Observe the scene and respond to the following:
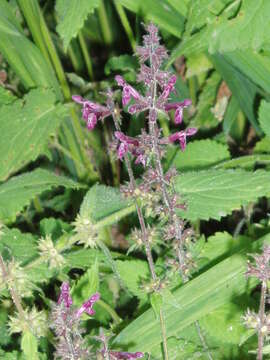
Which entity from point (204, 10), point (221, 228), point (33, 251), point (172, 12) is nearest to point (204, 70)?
point (172, 12)

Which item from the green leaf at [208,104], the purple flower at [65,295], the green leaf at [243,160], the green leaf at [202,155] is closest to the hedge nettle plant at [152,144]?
→ the purple flower at [65,295]

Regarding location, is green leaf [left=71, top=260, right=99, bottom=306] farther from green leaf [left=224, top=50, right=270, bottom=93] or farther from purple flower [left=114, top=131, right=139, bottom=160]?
green leaf [left=224, top=50, right=270, bottom=93]

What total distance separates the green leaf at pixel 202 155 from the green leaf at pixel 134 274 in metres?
0.39

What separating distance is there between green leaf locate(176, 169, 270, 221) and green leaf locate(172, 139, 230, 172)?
28 centimetres

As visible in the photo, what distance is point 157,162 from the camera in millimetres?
1234

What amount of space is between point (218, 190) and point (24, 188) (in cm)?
50

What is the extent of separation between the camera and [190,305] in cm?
149

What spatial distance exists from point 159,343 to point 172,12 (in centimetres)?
98

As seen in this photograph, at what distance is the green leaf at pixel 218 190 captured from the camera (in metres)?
1.54

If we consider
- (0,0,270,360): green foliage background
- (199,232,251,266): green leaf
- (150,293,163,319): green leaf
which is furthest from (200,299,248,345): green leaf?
(150,293,163,319): green leaf

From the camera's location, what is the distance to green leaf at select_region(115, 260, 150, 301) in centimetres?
161

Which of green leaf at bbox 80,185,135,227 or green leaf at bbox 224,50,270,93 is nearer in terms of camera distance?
green leaf at bbox 80,185,135,227

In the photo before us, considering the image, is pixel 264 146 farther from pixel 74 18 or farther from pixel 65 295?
pixel 65 295

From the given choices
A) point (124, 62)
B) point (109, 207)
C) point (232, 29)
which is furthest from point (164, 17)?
point (109, 207)
